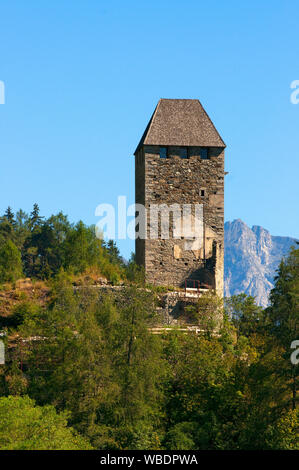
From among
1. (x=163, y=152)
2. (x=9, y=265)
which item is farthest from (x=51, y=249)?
(x=163, y=152)

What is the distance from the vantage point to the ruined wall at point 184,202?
4100 centimetres

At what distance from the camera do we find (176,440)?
93.5 feet

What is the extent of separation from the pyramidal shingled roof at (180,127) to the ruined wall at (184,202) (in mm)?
507

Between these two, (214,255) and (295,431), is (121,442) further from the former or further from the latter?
(214,255)

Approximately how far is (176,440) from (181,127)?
67.1 ft

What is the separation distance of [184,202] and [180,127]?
4764 millimetres

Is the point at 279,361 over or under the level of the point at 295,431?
over

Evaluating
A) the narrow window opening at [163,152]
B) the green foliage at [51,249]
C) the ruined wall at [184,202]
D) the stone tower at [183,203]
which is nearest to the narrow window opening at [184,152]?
the stone tower at [183,203]

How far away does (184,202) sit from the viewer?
41.2m

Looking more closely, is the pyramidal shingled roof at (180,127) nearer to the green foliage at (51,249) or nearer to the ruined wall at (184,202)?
the ruined wall at (184,202)

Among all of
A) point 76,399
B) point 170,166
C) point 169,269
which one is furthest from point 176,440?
point 170,166

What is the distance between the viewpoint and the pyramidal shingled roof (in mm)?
41750

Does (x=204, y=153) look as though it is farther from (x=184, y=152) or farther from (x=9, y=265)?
(x=9, y=265)

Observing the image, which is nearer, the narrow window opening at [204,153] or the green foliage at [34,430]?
the green foliage at [34,430]
